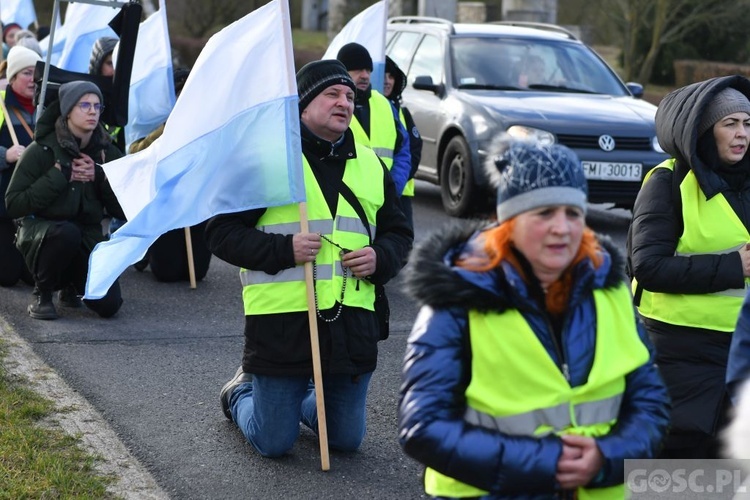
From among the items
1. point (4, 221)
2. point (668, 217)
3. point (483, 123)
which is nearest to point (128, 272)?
point (4, 221)

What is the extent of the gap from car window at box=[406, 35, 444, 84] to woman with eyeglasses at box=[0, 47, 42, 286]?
497cm

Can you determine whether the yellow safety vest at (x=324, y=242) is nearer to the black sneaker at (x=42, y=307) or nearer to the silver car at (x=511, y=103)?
the black sneaker at (x=42, y=307)

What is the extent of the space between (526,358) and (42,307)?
5.73 meters

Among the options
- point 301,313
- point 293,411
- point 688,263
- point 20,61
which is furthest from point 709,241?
point 20,61

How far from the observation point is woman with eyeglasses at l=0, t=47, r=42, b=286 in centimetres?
920

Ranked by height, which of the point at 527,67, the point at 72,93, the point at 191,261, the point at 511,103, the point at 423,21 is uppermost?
the point at 72,93

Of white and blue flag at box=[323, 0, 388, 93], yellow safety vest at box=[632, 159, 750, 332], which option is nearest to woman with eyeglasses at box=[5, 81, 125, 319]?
white and blue flag at box=[323, 0, 388, 93]

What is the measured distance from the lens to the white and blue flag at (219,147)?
18.0 ft

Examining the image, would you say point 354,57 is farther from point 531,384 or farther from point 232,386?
point 531,384

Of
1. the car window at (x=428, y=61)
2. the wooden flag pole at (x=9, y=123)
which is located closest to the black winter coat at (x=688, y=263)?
the wooden flag pole at (x=9, y=123)

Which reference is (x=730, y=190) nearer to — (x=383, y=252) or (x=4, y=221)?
(x=383, y=252)

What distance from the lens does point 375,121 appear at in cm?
897

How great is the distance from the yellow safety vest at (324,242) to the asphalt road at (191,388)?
0.72 meters

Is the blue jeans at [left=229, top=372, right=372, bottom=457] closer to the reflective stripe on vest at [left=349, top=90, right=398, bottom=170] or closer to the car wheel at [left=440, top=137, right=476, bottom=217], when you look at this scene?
the reflective stripe on vest at [left=349, top=90, right=398, bottom=170]
